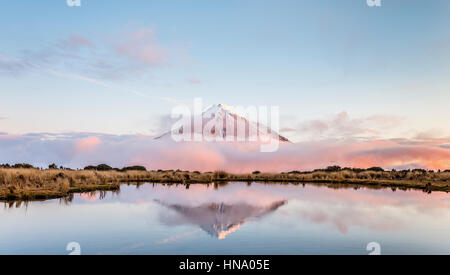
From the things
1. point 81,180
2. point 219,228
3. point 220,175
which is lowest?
point 219,228

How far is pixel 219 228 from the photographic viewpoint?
12258 millimetres

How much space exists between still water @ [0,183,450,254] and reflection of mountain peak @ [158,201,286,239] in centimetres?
4

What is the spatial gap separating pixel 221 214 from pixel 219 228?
2.97m

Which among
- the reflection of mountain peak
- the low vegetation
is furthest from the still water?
the low vegetation

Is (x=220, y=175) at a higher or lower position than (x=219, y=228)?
higher

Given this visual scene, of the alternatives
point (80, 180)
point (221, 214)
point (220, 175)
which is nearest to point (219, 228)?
point (221, 214)

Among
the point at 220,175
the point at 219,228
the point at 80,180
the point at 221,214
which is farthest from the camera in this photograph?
the point at 220,175

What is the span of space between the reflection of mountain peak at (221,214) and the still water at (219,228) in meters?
0.04

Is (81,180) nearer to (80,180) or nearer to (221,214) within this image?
(80,180)

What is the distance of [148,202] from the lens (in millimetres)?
19594
